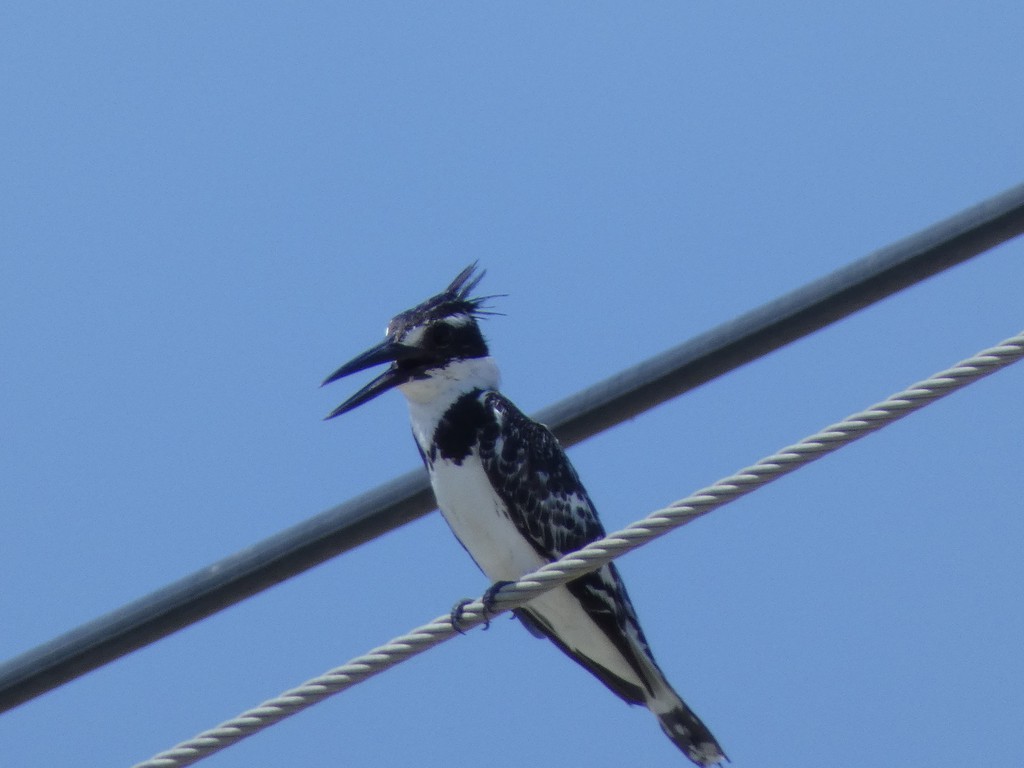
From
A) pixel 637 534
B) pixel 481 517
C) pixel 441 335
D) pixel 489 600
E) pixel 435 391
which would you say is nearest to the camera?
pixel 637 534

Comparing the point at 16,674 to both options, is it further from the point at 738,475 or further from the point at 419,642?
the point at 738,475

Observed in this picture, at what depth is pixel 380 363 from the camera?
4953 mm

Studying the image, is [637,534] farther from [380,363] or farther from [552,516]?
[380,363]

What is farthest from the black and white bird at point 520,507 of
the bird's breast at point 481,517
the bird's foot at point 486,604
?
the bird's foot at point 486,604

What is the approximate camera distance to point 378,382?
4.89m

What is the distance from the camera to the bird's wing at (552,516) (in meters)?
4.68

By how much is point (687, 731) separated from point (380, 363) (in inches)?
55.3

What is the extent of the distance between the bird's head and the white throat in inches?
0.6

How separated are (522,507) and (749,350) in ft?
3.37

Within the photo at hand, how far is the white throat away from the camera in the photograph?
4.84 metres

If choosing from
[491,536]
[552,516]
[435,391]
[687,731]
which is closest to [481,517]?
[491,536]

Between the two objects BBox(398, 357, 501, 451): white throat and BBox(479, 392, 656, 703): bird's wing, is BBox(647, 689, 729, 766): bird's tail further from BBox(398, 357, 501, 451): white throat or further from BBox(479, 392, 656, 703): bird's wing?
BBox(398, 357, 501, 451): white throat

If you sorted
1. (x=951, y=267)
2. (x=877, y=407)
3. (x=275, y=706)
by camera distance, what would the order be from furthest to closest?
(x=951, y=267)
(x=275, y=706)
(x=877, y=407)

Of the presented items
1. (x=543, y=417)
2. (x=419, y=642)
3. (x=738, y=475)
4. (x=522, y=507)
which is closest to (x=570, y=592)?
(x=522, y=507)
